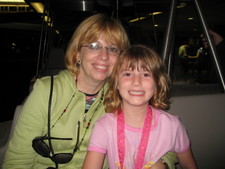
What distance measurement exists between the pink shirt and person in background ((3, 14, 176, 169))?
3.3 inches

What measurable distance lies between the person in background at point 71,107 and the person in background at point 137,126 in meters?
0.09

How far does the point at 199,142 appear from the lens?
4.53 ft

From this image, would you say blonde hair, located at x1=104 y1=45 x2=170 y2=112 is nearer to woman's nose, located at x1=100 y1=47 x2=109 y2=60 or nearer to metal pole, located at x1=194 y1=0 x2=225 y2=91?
woman's nose, located at x1=100 y1=47 x2=109 y2=60

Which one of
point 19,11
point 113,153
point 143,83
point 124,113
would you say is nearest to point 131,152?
point 113,153

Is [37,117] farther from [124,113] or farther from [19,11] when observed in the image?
[19,11]

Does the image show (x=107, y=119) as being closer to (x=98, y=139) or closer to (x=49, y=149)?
(x=98, y=139)

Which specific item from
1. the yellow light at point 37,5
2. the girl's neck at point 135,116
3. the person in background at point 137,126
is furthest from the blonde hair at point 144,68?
the yellow light at point 37,5

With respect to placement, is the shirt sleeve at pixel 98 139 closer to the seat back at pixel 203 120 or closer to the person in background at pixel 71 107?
the person in background at pixel 71 107

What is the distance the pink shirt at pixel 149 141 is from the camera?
1199mm

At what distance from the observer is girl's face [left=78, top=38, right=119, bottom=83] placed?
129cm

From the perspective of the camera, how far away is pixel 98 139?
3.92ft

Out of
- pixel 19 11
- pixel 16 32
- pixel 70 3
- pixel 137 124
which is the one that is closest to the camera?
pixel 137 124

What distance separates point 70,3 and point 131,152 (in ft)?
11.5

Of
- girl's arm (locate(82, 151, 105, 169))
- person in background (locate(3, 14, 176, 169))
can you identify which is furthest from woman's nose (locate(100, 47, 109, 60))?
girl's arm (locate(82, 151, 105, 169))
